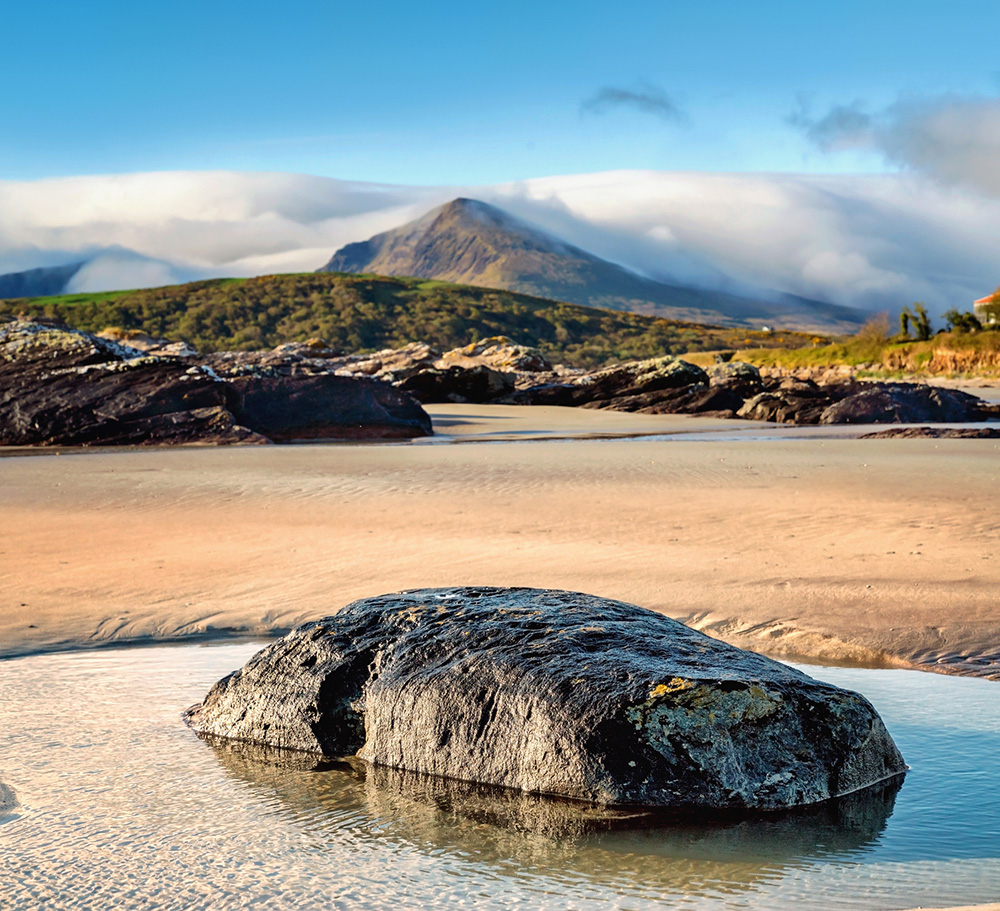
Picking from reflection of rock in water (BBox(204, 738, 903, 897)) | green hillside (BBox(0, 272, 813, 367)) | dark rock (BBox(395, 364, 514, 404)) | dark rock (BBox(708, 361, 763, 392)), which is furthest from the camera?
green hillside (BBox(0, 272, 813, 367))

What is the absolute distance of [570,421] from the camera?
23547 mm


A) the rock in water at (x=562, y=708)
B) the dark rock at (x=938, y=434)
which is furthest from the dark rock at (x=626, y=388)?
the rock in water at (x=562, y=708)

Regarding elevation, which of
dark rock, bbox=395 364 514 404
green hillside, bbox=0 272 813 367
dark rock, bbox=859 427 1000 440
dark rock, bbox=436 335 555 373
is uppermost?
green hillside, bbox=0 272 813 367

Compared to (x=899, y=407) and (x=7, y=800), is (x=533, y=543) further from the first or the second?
(x=899, y=407)

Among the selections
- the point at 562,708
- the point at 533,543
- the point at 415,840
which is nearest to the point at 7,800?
the point at 415,840

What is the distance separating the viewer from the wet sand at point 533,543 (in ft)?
18.5

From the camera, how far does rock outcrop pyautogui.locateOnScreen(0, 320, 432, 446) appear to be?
679 inches

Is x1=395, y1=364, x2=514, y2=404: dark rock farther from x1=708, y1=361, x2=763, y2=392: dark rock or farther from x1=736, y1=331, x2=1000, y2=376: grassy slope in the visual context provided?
x1=736, y1=331, x2=1000, y2=376: grassy slope

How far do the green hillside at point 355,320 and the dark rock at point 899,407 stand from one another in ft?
186

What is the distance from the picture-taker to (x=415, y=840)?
2.98m

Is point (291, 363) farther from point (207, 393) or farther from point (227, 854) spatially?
point (227, 854)

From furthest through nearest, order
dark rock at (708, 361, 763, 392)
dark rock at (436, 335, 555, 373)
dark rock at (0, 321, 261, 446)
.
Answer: dark rock at (436, 335, 555, 373)
dark rock at (708, 361, 763, 392)
dark rock at (0, 321, 261, 446)

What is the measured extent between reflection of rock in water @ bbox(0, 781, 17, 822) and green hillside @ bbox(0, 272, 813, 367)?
7753cm

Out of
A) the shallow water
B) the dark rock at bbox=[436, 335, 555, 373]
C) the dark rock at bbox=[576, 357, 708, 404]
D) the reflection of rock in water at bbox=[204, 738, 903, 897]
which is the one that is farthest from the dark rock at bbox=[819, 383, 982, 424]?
the reflection of rock in water at bbox=[204, 738, 903, 897]
